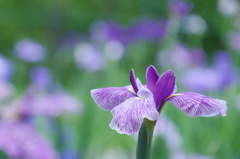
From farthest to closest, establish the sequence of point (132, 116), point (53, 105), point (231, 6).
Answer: point (231, 6), point (53, 105), point (132, 116)

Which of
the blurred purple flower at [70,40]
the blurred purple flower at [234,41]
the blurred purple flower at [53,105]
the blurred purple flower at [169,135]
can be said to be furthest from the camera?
the blurred purple flower at [70,40]

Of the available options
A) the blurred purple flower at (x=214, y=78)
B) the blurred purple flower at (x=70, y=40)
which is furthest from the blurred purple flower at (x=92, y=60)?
the blurred purple flower at (x=70, y=40)

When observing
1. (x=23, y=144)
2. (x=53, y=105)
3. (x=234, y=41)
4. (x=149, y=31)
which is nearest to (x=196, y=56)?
(x=149, y=31)

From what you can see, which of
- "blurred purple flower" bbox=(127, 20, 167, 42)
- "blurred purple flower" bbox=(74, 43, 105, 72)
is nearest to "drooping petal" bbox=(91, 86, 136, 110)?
"blurred purple flower" bbox=(74, 43, 105, 72)

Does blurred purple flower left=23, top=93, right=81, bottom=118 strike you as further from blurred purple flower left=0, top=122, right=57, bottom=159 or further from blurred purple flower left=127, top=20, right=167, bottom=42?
blurred purple flower left=127, top=20, right=167, bottom=42

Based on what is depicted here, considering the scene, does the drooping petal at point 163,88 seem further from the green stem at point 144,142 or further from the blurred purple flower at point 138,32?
the blurred purple flower at point 138,32

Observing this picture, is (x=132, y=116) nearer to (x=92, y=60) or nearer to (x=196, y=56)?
(x=92, y=60)
